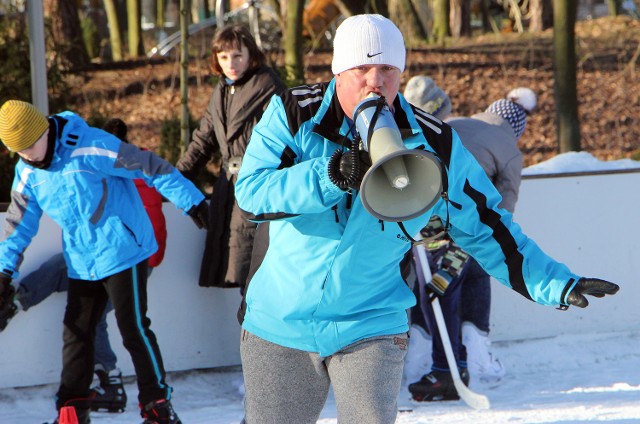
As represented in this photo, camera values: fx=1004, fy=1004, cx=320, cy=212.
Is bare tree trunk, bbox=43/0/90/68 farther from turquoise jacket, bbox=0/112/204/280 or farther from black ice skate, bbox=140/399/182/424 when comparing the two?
black ice skate, bbox=140/399/182/424

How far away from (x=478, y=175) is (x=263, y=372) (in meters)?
0.84

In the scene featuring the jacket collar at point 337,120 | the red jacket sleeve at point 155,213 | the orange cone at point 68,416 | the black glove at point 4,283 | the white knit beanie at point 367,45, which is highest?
the white knit beanie at point 367,45

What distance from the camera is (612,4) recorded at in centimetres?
1795

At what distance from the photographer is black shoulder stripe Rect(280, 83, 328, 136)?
2721mm

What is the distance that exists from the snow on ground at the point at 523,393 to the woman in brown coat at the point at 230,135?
64 centimetres

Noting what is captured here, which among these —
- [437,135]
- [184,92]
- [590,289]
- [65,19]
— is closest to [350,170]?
[437,135]

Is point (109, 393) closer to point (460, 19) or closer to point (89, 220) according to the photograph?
point (89, 220)

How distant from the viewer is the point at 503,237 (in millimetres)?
2896

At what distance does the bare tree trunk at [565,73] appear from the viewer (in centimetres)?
993

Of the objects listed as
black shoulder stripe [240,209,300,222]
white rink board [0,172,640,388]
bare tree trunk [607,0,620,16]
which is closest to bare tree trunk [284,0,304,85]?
white rink board [0,172,640,388]

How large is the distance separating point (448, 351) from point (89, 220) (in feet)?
6.76

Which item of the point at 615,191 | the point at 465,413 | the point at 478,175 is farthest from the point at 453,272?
the point at 478,175

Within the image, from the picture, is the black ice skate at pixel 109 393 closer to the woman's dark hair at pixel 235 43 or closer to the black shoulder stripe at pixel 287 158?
the woman's dark hair at pixel 235 43

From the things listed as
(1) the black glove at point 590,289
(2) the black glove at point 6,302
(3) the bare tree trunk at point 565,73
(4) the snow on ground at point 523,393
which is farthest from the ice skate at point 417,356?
(3) the bare tree trunk at point 565,73
